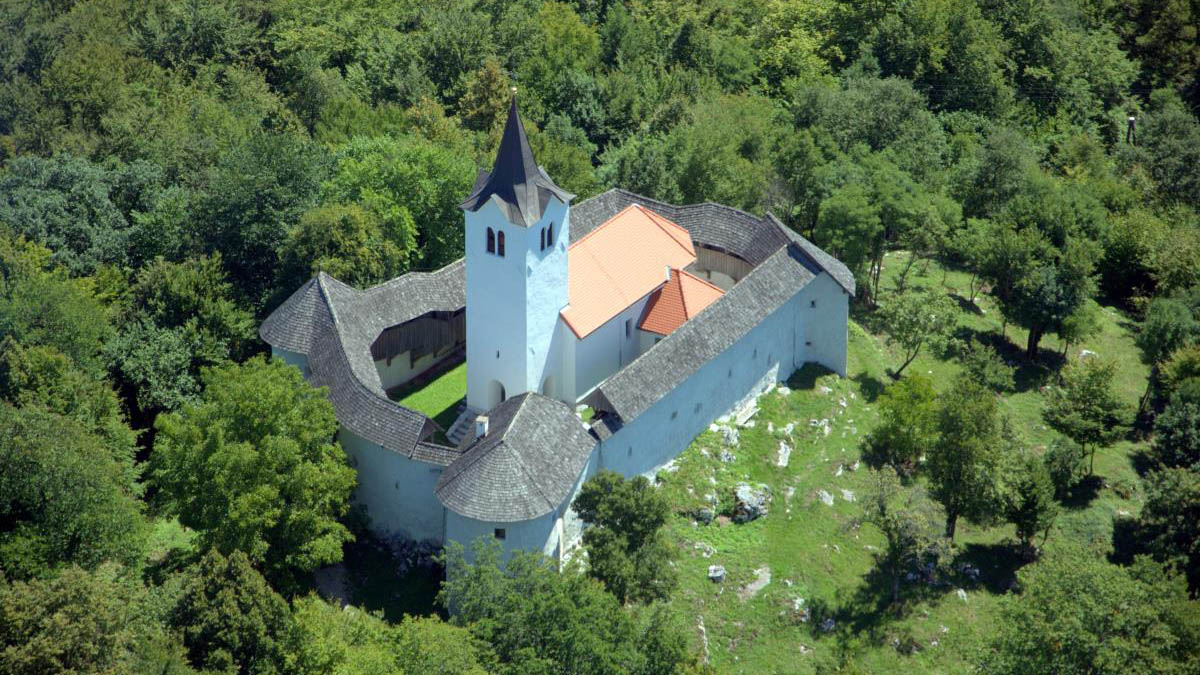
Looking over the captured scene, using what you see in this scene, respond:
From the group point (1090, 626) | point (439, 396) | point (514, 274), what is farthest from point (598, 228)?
point (1090, 626)

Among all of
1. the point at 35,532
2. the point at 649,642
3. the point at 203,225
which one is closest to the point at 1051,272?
the point at 649,642

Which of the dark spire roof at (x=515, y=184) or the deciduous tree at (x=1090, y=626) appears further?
the dark spire roof at (x=515, y=184)

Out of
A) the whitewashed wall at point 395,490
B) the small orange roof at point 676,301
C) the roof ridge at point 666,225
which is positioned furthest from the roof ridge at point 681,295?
the whitewashed wall at point 395,490

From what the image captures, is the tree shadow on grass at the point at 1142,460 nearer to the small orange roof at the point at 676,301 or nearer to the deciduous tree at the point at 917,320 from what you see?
the deciduous tree at the point at 917,320

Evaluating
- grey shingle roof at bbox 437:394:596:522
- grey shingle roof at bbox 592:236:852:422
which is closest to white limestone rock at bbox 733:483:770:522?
grey shingle roof at bbox 592:236:852:422

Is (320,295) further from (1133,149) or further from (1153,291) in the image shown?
(1133,149)

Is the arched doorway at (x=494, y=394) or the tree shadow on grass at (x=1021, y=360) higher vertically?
the arched doorway at (x=494, y=394)

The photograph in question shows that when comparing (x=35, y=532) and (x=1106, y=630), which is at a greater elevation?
(x=35, y=532)
